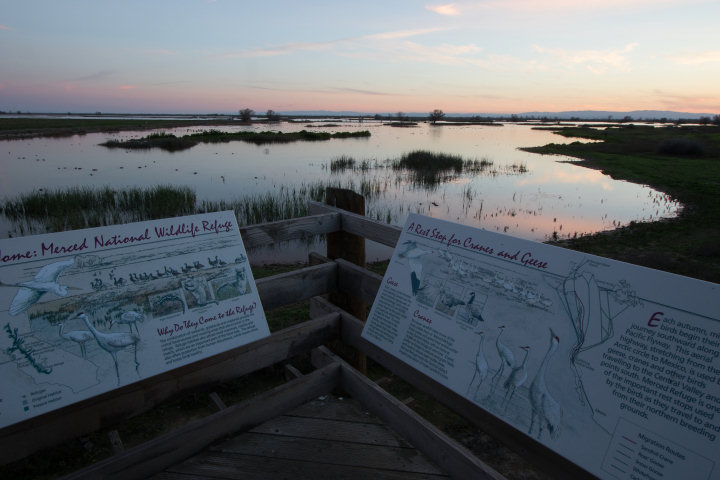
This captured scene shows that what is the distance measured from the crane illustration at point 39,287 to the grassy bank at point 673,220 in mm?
10959

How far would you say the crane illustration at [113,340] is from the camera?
1.90 metres

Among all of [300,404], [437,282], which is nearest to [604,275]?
[437,282]

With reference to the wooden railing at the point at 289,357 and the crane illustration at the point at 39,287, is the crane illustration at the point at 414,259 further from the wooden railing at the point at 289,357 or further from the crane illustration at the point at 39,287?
the crane illustration at the point at 39,287

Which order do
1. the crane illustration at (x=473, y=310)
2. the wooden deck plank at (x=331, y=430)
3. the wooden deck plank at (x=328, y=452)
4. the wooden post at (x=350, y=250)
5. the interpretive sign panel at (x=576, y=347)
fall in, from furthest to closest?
the wooden post at (x=350, y=250), the wooden deck plank at (x=331, y=430), the wooden deck plank at (x=328, y=452), the crane illustration at (x=473, y=310), the interpretive sign panel at (x=576, y=347)

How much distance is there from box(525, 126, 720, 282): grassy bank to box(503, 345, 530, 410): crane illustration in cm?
948

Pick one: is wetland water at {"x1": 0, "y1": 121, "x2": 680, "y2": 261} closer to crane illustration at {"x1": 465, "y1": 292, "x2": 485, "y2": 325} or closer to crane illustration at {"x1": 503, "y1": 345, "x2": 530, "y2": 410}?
crane illustration at {"x1": 465, "y1": 292, "x2": 485, "y2": 325}

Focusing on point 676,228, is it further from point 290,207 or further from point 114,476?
point 114,476

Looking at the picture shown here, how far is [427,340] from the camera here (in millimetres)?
2184

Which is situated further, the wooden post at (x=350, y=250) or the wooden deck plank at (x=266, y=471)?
the wooden post at (x=350, y=250)

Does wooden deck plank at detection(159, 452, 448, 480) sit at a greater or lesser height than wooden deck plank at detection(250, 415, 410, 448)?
greater

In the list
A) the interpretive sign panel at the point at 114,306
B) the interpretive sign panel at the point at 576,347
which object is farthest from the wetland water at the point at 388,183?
the interpretive sign panel at the point at 576,347

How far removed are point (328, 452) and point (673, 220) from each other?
16.7 m

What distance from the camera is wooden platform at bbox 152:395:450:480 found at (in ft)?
6.81

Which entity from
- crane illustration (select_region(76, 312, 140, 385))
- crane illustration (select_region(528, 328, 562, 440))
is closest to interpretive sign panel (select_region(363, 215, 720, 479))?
crane illustration (select_region(528, 328, 562, 440))
